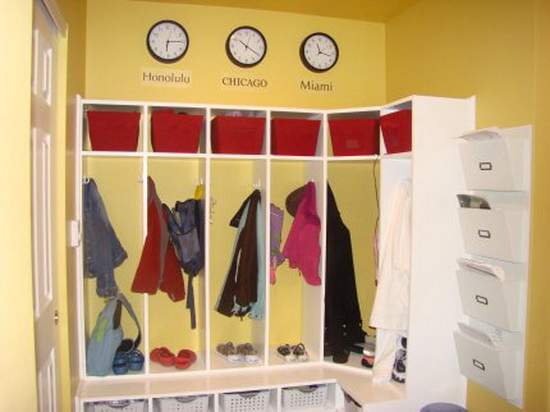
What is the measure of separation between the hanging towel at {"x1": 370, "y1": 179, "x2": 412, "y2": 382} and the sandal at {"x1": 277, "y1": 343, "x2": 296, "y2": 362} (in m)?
0.73

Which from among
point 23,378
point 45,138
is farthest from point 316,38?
point 23,378

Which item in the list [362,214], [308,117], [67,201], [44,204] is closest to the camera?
[44,204]

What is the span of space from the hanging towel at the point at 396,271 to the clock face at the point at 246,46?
153cm

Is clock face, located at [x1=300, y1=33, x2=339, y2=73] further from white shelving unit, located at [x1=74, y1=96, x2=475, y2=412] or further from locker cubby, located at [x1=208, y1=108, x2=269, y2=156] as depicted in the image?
locker cubby, located at [x1=208, y1=108, x2=269, y2=156]

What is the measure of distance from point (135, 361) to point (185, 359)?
326 millimetres

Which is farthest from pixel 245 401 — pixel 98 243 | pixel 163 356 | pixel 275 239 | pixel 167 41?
pixel 167 41

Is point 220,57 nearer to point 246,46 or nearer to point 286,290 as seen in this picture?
point 246,46

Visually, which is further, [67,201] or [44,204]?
[67,201]

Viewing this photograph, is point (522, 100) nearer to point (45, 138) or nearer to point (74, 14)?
point (45, 138)

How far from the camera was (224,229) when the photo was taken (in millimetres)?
3314

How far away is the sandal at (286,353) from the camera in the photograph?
3.05 m

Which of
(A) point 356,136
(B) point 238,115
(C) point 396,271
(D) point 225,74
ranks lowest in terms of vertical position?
(C) point 396,271

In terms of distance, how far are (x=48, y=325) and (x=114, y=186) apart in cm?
128

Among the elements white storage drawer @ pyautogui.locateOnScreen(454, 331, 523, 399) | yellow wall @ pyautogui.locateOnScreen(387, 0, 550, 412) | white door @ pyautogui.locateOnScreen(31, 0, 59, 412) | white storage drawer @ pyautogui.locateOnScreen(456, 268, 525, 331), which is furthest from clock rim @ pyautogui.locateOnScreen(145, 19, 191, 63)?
white storage drawer @ pyautogui.locateOnScreen(454, 331, 523, 399)
